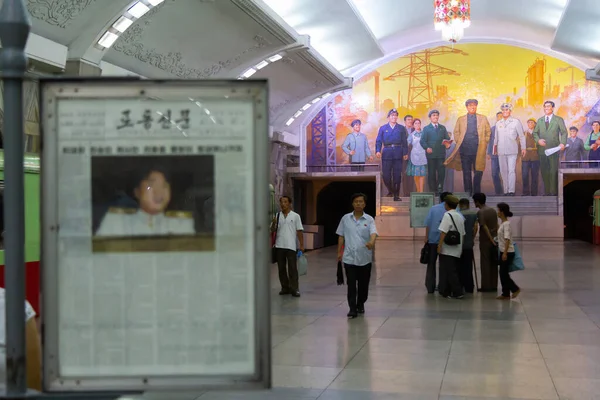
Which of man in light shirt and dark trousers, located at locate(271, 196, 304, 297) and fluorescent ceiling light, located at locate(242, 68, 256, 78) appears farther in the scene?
fluorescent ceiling light, located at locate(242, 68, 256, 78)

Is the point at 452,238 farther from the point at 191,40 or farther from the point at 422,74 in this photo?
the point at 422,74

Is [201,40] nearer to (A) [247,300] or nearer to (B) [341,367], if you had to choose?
(B) [341,367]

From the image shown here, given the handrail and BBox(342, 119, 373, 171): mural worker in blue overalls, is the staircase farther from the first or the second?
BBox(342, 119, 373, 171): mural worker in blue overalls

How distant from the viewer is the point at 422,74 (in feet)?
105

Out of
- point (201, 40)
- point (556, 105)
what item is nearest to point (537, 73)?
point (556, 105)

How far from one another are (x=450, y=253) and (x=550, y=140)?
21.6 meters

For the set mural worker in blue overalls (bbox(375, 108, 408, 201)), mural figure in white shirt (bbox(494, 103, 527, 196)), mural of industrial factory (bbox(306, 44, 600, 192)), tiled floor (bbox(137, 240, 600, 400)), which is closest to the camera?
tiled floor (bbox(137, 240, 600, 400))

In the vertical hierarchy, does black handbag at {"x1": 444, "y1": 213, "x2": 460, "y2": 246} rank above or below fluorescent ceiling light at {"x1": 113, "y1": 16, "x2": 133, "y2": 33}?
below

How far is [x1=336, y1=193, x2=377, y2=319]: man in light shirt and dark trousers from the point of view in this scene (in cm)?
874

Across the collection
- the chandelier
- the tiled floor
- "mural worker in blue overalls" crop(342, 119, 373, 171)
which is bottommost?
the tiled floor

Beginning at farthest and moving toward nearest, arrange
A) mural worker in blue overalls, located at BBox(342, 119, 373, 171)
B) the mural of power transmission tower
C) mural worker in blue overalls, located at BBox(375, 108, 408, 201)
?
mural worker in blue overalls, located at BBox(342, 119, 373, 171) → the mural of power transmission tower → mural worker in blue overalls, located at BBox(375, 108, 408, 201)

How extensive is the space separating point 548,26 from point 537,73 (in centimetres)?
362

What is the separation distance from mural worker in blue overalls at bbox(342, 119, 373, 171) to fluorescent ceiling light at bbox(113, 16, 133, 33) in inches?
748

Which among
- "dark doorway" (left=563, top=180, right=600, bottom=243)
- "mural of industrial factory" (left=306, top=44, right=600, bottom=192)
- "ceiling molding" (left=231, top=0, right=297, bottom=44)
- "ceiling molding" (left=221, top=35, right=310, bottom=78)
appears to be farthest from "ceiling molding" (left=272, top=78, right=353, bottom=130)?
"dark doorway" (left=563, top=180, right=600, bottom=243)
